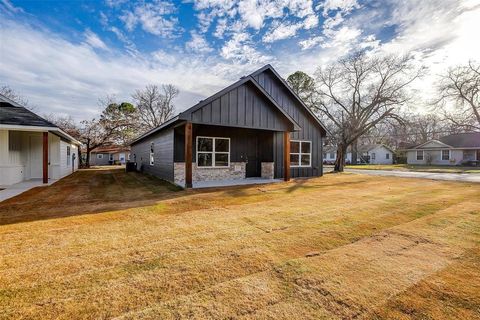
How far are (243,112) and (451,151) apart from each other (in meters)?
36.4

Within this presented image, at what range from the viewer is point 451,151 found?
31344 millimetres

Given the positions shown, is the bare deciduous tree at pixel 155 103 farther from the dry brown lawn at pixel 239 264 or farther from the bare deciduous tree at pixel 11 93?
the dry brown lawn at pixel 239 264

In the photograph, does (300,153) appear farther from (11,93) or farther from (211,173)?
(11,93)

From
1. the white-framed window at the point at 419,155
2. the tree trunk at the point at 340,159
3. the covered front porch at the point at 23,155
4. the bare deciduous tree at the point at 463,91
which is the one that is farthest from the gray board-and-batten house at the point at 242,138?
the white-framed window at the point at 419,155

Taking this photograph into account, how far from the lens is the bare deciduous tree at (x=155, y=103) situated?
37250 millimetres

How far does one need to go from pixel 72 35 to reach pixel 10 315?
12.9m

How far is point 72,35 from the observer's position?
1068cm

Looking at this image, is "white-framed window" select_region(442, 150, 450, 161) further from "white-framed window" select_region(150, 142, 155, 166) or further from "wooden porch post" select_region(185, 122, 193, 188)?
"white-framed window" select_region(150, 142, 155, 166)

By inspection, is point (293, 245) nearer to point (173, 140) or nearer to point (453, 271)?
point (453, 271)

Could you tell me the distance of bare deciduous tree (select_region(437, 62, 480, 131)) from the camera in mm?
22281

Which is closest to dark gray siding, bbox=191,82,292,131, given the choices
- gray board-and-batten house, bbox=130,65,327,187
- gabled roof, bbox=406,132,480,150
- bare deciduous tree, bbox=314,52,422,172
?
gray board-and-batten house, bbox=130,65,327,187

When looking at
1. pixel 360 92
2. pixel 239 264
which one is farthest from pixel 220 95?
pixel 360 92

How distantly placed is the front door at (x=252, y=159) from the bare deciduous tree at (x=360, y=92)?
1121cm

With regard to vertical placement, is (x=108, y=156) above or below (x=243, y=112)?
below
